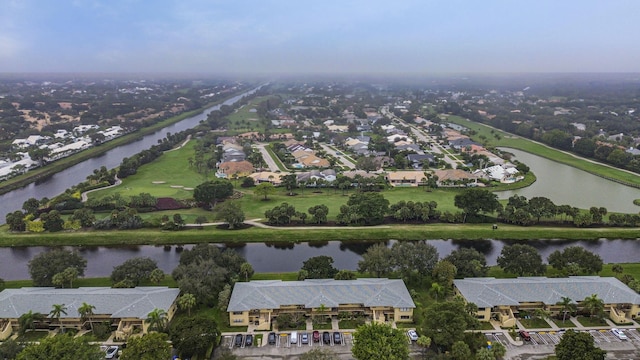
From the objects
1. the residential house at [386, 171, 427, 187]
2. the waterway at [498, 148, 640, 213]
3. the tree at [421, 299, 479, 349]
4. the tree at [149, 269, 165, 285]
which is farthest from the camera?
the residential house at [386, 171, 427, 187]

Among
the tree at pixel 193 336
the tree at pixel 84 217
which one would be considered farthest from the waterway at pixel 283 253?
the tree at pixel 193 336

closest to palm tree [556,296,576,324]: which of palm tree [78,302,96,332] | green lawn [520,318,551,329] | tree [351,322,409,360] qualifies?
green lawn [520,318,551,329]

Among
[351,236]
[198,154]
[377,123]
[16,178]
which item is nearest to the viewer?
[351,236]

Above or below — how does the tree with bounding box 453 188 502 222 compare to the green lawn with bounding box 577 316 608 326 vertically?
above

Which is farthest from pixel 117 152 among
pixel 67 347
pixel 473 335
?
pixel 473 335

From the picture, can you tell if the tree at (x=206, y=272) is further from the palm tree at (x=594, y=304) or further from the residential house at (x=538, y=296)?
the palm tree at (x=594, y=304)

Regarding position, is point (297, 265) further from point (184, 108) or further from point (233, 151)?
point (184, 108)

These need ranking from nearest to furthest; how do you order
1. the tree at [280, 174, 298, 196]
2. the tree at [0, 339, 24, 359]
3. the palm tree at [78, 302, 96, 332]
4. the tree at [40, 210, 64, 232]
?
1. the tree at [0, 339, 24, 359]
2. the palm tree at [78, 302, 96, 332]
3. the tree at [40, 210, 64, 232]
4. the tree at [280, 174, 298, 196]

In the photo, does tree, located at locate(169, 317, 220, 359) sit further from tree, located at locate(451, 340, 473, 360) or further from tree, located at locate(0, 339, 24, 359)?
tree, located at locate(451, 340, 473, 360)
